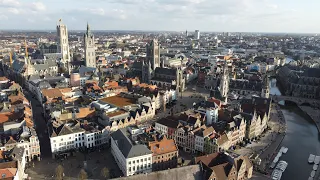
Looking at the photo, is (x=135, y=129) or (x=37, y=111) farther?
(x=37, y=111)

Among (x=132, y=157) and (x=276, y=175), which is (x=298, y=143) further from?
(x=132, y=157)

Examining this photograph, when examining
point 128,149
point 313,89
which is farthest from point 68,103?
point 313,89

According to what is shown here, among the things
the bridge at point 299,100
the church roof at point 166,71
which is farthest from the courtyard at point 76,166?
the bridge at point 299,100

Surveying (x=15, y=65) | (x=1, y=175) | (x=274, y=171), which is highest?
(x=15, y=65)

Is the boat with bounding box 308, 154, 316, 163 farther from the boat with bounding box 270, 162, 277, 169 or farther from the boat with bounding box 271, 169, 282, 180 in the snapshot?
the boat with bounding box 271, 169, 282, 180

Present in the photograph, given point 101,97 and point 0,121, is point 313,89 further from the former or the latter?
point 0,121

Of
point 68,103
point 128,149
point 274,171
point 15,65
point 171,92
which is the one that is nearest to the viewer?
point 128,149

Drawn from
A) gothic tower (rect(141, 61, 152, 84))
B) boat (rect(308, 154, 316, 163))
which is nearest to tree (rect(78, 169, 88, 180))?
boat (rect(308, 154, 316, 163))
